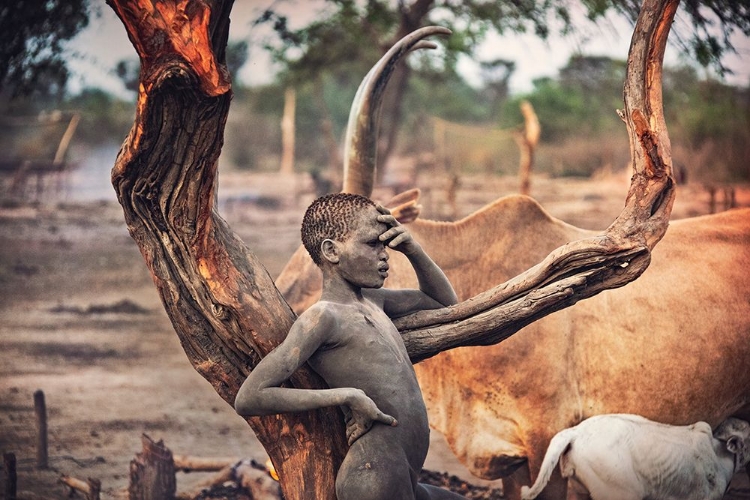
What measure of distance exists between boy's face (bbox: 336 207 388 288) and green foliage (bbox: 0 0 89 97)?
4306mm

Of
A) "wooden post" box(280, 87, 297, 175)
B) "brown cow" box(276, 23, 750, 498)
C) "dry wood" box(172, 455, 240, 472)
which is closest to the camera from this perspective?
"brown cow" box(276, 23, 750, 498)

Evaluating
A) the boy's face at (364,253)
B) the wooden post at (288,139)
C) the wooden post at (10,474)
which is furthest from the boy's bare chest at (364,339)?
the wooden post at (288,139)

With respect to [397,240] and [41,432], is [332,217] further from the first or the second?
[41,432]

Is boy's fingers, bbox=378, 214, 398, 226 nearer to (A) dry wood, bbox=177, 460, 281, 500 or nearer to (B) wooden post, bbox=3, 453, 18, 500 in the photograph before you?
(A) dry wood, bbox=177, 460, 281, 500

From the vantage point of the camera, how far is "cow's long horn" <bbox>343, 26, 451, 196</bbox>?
4285 millimetres

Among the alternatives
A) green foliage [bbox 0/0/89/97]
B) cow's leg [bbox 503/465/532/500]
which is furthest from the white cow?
green foliage [bbox 0/0/89/97]

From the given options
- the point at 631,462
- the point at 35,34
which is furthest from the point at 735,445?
the point at 35,34

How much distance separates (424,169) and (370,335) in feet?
57.6

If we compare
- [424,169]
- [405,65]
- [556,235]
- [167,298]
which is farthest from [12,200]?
[167,298]

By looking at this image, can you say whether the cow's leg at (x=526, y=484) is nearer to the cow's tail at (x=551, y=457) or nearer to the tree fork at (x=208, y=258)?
the cow's tail at (x=551, y=457)

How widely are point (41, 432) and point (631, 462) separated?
361 centimetres

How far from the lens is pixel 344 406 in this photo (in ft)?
10.1

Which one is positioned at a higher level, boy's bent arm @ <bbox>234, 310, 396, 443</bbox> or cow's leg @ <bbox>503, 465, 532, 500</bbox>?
boy's bent arm @ <bbox>234, 310, 396, 443</bbox>

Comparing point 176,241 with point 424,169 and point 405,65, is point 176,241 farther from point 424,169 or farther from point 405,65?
point 424,169
